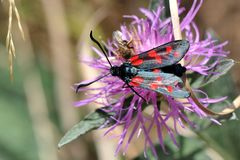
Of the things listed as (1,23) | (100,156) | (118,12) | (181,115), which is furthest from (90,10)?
(181,115)

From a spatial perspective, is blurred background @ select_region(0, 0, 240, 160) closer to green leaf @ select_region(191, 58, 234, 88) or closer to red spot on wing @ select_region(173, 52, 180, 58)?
green leaf @ select_region(191, 58, 234, 88)

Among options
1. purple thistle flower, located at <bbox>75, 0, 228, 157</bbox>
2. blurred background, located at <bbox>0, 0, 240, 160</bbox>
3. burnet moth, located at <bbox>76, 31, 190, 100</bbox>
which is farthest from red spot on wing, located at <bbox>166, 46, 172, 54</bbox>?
blurred background, located at <bbox>0, 0, 240, 160</bbox>

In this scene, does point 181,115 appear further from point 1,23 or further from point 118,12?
point 1,23

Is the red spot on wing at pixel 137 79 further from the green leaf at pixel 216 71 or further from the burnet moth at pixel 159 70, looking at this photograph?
the green leaf at pixel 216 71

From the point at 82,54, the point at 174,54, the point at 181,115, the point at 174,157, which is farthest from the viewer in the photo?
the point at 82,54

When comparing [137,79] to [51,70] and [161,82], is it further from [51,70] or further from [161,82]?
[51,70]

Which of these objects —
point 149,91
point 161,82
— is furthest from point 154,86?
point 149,91

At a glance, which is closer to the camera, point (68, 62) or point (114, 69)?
point (114, 69)
